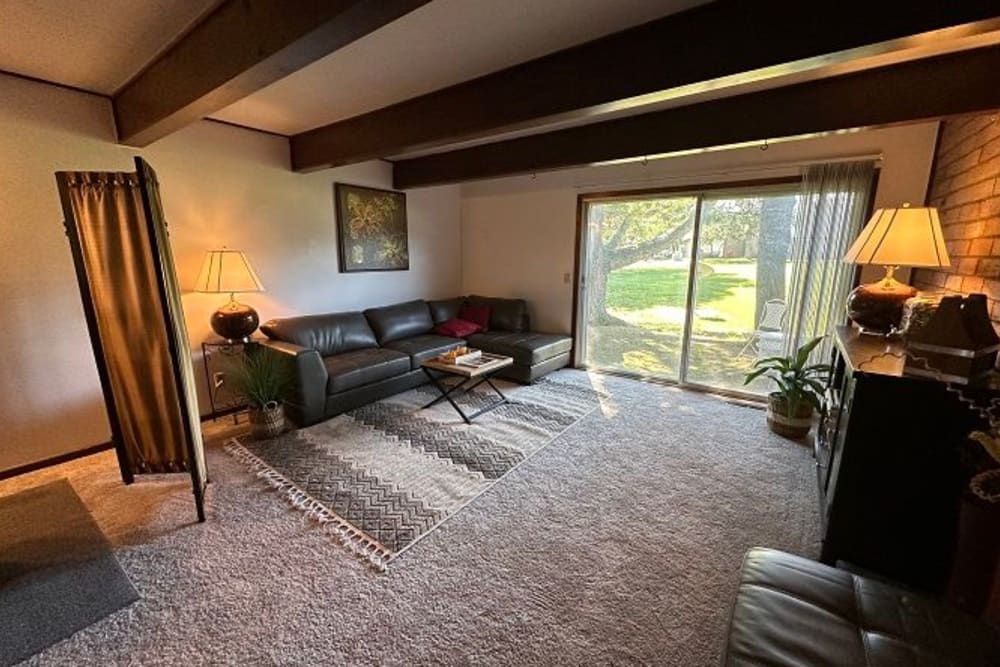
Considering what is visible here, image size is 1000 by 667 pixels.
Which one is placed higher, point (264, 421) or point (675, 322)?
point (675, 322)

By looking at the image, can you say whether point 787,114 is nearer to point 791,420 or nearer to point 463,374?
point 791,420

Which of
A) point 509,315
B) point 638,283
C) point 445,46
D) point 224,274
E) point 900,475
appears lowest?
point 900,475

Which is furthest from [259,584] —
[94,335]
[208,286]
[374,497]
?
[208,286]

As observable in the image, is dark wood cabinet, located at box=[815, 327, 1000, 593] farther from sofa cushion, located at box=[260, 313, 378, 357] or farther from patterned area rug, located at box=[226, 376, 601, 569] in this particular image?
sofa cushion, located at box=[260, 313, 378, 357]

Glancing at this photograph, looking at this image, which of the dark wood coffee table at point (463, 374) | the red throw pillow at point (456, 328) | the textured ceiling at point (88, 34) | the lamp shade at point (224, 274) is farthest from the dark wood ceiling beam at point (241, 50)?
the red throw pillow at point (456, 328)

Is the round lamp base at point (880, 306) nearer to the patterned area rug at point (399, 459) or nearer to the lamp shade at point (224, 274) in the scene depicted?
the patterned area rug at point (399, 459)

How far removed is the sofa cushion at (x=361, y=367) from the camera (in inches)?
135

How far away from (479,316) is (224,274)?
2711mm

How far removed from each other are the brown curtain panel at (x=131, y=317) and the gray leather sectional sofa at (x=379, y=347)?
88 cm

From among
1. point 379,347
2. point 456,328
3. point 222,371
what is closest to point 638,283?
point 456,328

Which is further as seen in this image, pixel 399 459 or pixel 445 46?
pixel 399 459

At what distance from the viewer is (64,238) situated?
2.66 meters

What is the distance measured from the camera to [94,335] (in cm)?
216

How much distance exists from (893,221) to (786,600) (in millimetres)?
2007
